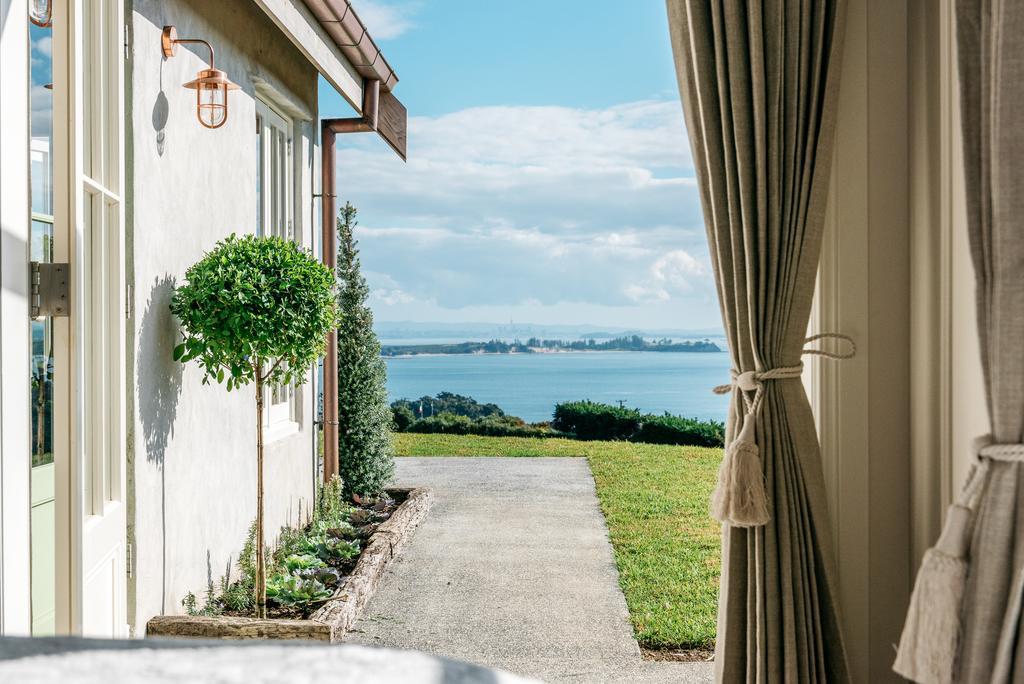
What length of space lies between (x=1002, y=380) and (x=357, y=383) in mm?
4586

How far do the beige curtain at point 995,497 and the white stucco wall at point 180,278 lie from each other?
237 centimetres

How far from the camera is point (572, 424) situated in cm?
1059

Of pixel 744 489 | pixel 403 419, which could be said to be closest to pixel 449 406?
pixel 403 419

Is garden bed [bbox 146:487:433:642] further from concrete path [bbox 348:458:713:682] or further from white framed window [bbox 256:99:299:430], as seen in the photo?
white framed window [bbox 256:99:299:430]

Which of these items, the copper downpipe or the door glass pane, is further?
the copper downpipe

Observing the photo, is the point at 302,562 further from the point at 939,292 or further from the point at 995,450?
the point at 995,450

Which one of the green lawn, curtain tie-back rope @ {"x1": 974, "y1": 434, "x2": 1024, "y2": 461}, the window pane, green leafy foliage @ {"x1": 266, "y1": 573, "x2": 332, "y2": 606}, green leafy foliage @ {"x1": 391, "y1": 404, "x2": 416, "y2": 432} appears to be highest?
the window pane

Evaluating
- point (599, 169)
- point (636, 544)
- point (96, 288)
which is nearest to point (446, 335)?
point (599, 169)

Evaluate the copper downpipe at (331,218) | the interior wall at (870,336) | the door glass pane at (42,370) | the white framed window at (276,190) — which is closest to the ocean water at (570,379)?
the copper downpipe at (331,218)

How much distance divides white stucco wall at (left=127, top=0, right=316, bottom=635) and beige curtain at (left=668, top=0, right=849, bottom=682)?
1.99 meters

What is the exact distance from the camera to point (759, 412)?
1.58 meters

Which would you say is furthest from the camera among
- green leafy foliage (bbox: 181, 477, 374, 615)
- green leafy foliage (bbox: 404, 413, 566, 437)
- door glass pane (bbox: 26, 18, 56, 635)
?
green leafy foliage (bbox: 404, 413, 566, 437)

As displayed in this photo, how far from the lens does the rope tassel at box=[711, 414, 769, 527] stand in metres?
1.52

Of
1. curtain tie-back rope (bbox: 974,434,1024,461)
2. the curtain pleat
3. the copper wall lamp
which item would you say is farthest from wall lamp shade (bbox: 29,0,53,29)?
curtain tie-back rope (bbox: 974,434,1024,461)
